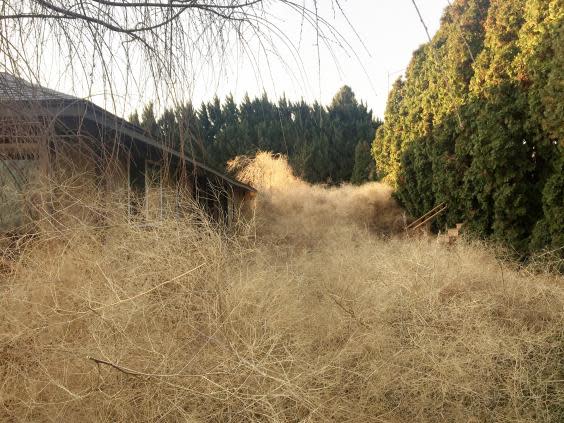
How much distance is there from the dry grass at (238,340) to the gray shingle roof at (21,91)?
1.05 meters

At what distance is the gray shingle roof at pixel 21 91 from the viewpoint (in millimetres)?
1944

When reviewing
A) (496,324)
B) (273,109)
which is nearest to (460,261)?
(496,324)

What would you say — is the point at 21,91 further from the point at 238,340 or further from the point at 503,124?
the point at 503,124

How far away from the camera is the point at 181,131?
76.0 inches

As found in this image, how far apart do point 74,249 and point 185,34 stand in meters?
2.23

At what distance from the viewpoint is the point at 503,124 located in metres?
8.52

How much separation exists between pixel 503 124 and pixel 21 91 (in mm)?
7816

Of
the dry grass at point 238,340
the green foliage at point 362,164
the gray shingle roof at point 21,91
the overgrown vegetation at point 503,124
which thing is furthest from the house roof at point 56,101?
the green foliage at point 362,164

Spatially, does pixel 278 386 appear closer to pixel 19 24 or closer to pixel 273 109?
pixel 273 109

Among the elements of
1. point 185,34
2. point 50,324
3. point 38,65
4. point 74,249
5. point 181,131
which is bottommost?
point 50,324

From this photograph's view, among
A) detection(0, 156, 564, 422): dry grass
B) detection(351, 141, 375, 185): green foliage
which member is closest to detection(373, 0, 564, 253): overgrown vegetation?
detection(0, 156, 564, 422): dry grass

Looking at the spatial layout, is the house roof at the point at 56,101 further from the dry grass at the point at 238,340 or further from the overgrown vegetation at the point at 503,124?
the overgrown vegetation at the point at 503,124

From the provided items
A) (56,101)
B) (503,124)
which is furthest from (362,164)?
(56,101)

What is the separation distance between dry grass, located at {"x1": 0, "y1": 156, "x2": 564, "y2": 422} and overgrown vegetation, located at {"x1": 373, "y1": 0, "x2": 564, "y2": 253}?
11.3 feet
